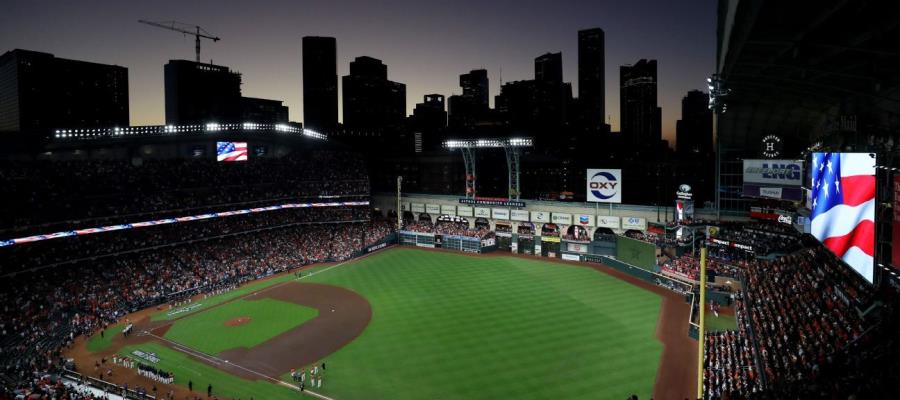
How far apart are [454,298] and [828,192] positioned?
27009 mm

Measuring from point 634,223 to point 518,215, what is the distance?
14.0 metres

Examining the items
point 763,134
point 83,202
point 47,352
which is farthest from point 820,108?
point 83,202

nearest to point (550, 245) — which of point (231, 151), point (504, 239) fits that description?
point (504, 239)

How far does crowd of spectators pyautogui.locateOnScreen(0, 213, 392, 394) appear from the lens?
30.8m

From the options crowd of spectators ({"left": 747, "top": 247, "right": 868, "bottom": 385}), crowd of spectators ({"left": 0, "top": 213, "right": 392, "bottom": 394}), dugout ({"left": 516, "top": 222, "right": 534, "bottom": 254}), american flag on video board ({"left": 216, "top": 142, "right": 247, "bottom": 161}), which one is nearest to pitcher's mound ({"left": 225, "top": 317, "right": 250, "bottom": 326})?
crowd of spectators ({"left": 0, "top": 213, "right": 392, "bottom": 394})

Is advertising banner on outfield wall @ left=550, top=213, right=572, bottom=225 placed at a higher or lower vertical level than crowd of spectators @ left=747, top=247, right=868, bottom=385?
higher

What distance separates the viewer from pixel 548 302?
38688mm

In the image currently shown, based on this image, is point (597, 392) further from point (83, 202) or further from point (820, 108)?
point (83, 202)

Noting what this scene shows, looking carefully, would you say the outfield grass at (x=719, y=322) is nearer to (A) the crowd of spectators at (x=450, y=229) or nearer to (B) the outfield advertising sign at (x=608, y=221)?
(B) the outfield advertising sign at (x=608, y=221)

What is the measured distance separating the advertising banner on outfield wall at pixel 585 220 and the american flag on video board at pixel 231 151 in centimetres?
4120

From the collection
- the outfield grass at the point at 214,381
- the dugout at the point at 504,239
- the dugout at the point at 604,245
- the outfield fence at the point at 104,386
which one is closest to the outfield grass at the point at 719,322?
the dugout at the point at 604,245

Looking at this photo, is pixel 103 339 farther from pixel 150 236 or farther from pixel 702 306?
pixel 702 306

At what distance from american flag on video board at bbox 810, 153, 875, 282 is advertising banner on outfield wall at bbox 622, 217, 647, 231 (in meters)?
31.1

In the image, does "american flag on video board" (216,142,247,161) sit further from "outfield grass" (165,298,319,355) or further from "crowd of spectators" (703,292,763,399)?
"crowd of spectators" (703,292,763,399)
